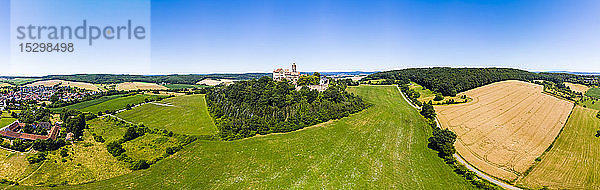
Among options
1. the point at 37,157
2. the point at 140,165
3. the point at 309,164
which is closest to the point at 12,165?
the point at 37,157

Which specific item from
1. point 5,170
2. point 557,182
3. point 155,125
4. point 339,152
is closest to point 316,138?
point 339,152

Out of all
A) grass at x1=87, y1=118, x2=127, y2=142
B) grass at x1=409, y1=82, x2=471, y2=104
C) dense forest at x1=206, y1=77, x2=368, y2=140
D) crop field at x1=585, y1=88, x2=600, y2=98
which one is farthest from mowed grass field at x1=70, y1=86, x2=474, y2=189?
crop field at x1=585, y1=88, x2=600, y2=98

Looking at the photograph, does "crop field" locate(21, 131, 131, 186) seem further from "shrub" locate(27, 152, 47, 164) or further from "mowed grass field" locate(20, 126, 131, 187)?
"shrub" locate(27, 152, 47, 164)

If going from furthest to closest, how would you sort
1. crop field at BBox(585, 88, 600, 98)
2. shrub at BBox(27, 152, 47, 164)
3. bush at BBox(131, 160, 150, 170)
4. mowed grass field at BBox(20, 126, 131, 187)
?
crop field at BBox(585, 88, 600, 98) < shrub at BBox(27, 152, 47, 164) < bush at BBox(131, 160, 150, 170) < mowed grass field at BBox(20, 126, 131, 187)

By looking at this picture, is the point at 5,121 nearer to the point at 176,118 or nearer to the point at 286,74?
the point at 176,118

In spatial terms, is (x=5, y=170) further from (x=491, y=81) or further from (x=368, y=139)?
(x=491, y=81)
